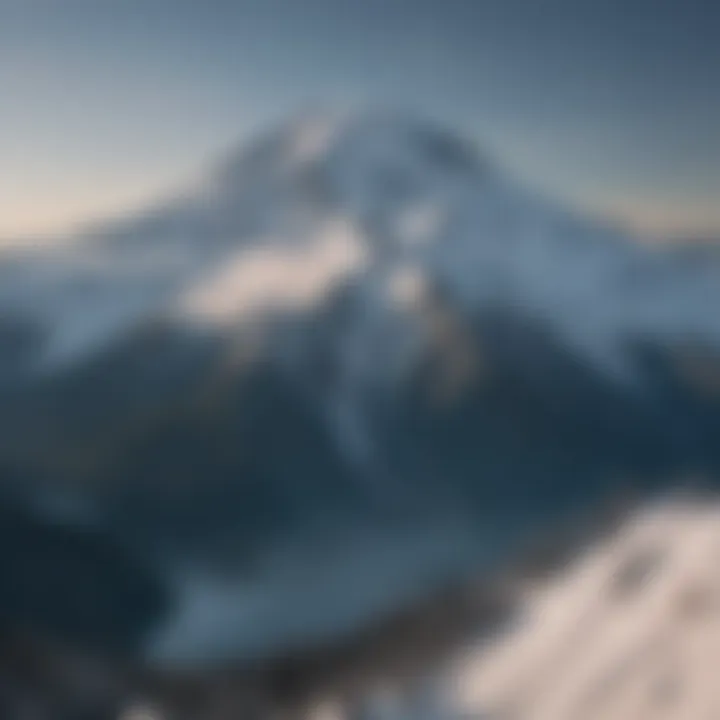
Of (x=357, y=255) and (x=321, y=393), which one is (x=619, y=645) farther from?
(x=357, y=255)

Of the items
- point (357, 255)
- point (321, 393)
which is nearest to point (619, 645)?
point (321, 393)

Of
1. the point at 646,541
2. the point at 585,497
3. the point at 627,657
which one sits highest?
the point at 585,497

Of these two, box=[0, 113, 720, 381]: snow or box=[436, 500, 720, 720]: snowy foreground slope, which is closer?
box=[436, 500, 720, 720]: snowy foreground slope

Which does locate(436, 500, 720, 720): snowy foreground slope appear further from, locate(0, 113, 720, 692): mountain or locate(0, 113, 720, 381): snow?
locate(0, 113, 720, 381): snow

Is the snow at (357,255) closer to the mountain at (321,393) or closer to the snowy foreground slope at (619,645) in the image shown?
the mountain at (321,393)

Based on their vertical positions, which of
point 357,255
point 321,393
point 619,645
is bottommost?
point 619,645

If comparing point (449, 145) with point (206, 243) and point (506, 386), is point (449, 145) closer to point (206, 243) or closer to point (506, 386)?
point (206, 243)

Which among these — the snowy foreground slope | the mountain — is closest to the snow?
the mountain

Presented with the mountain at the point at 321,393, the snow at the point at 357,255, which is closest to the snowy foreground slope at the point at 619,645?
the mountain at the point at 321,393

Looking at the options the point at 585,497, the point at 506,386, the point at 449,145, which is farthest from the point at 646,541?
the point at 449,145
